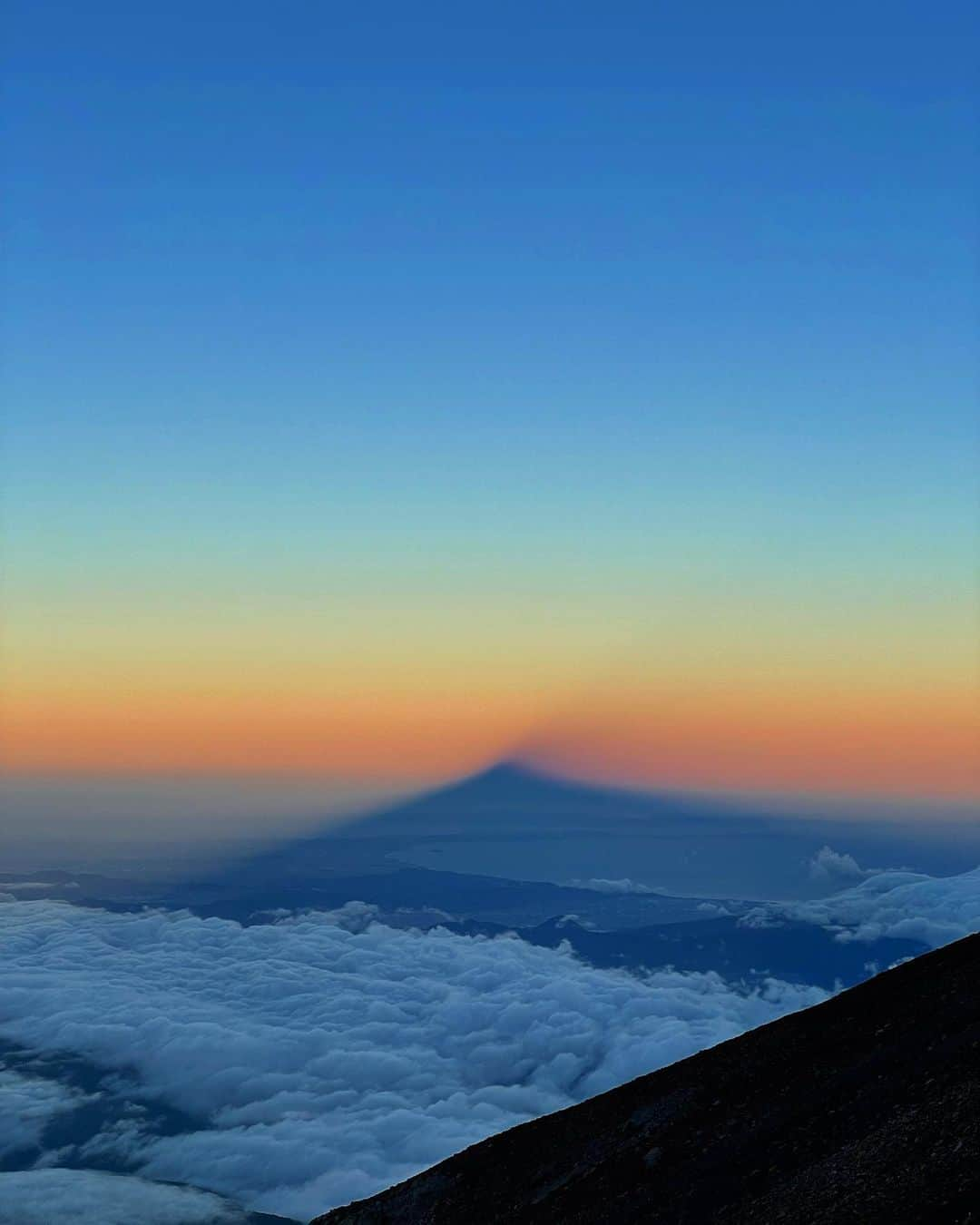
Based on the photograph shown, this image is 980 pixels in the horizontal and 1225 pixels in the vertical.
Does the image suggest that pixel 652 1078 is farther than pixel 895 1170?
Yes

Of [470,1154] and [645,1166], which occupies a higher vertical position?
[645,1166]

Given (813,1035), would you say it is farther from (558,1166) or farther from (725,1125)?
(558,1166)

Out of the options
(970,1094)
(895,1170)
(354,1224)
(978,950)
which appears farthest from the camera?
(354,1224)

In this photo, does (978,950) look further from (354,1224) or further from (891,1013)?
(354,1224)

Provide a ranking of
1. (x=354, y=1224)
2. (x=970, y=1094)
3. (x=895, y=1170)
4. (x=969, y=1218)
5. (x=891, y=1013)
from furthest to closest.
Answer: (x=354, y=1224), (x=891, y=1013), (x=970, y=1094), (x=895, y=1170), (x=969, y=1218)

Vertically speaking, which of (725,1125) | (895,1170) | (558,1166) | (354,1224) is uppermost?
(895,1170)

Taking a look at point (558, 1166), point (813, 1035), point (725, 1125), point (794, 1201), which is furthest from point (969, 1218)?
point (558, 1166)
